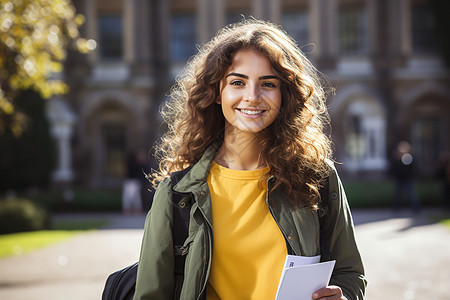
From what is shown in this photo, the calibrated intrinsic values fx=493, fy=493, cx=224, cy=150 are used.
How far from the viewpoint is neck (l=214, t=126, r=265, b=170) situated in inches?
82.6

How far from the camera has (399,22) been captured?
20.2 metres

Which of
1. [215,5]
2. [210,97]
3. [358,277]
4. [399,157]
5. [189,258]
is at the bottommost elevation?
[399,157]

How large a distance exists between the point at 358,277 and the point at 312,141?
1.93 feet

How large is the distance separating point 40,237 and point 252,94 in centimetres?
913

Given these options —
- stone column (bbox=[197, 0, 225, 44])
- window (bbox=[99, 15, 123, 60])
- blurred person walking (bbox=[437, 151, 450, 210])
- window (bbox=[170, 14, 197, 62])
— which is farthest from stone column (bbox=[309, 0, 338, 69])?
window (bbox=[99, 15, 123, 60])

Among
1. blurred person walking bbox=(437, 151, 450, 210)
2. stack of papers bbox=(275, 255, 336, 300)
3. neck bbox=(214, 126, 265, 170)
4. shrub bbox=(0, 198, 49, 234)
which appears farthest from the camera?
blurred person walking bbox=(437, 151, 450, 210)

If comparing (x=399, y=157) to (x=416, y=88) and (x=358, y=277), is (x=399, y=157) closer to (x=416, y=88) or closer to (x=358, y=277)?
(x=416, y=88)

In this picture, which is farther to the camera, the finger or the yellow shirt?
the yellow shirt

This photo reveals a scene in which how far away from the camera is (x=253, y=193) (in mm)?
2000

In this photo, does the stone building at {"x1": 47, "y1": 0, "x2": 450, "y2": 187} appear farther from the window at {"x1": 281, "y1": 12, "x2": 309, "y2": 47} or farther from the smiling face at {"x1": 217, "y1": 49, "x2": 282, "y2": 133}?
the smiling face at {"x1": 217, "y1": 49, "x2": 282, "y2": 133}

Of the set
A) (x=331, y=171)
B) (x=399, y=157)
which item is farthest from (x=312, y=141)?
(x=399, y=157)

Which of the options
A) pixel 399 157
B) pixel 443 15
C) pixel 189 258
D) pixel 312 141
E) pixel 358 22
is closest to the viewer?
pixel 189 258

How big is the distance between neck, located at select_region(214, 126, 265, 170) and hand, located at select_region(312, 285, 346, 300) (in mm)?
560

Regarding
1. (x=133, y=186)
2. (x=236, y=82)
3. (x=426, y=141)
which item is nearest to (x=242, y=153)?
(x=236, y=82)
